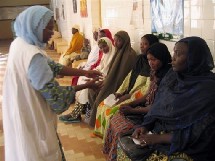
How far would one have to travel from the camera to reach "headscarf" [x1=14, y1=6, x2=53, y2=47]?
177 centimetres

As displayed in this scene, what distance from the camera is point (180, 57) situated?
1.97m

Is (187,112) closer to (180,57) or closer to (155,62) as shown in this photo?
(180,57)

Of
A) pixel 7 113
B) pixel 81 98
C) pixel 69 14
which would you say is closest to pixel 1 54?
pixel 69 14

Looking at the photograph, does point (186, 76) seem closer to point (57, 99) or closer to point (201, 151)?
point (201, 151)

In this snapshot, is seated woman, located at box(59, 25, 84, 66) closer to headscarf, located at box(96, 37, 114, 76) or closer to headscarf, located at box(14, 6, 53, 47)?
headscarf, located at box(96, 37, 114, 76)

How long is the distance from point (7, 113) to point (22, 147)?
0.24 metres

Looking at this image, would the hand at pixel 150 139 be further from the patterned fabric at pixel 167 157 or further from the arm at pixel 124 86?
the arm at pixel 124 86

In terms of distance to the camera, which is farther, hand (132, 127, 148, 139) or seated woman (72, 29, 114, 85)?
seated woman (72, 29, 114, 85)

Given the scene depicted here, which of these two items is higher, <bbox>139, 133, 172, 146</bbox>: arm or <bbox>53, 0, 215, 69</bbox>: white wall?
<bbox>53, 0, 215, 69</bbox>: white wall

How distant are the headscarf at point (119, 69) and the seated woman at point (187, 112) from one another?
1.52m

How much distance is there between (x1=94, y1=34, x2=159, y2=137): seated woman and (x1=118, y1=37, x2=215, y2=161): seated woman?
1.01 meters

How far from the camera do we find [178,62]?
1979 millimetres

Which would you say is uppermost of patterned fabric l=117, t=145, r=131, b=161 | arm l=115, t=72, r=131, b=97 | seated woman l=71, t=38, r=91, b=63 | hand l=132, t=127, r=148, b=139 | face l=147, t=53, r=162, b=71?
face l=147, t=53, r=162, b=71

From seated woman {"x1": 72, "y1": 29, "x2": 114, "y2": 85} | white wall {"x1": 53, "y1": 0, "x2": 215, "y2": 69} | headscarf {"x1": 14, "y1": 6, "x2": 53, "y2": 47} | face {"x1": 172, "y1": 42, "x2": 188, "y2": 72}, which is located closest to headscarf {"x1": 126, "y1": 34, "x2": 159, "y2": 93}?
white wall {"x1": 53, "y1": 0, "x2": 215, "y2": 69}
